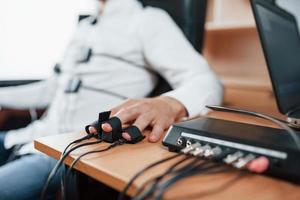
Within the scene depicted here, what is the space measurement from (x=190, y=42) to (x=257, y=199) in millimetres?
758

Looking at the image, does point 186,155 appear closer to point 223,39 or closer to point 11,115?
point 11,115

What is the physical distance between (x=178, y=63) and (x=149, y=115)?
1.05 ft

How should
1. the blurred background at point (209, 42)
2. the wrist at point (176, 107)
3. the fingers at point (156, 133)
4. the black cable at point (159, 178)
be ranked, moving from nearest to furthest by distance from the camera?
1. the black cable at point (159, 178)
2. the fingers at point (156, 133)
3. the wrist at point (176, 107)
4. the blurred background at point (209, 42)

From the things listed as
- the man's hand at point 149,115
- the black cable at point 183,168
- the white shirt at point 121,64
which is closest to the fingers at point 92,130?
the man's hand at point 149,115

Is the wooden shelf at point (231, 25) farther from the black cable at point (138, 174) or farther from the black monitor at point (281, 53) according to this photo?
the black cable at point (138, 174)

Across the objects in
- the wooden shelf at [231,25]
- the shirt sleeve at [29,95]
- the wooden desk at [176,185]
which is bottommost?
the shirt sleeve at [29,95]

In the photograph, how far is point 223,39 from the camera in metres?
1.59

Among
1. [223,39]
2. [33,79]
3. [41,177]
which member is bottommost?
[41,177]

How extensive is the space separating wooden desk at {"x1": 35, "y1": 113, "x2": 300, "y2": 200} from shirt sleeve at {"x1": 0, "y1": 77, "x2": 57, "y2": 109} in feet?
2.75

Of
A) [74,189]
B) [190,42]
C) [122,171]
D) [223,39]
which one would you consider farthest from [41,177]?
[223,39]

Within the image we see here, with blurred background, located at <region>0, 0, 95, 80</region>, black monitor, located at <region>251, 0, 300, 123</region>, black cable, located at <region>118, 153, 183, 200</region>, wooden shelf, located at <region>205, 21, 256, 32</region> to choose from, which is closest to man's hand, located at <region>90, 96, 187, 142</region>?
black cable, located at <region>118, 153, 183, 200</region>

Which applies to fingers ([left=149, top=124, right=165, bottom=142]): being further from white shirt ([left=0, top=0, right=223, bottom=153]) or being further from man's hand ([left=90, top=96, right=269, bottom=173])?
white shirt ([left=0, top=0, right=223, bottom=153])

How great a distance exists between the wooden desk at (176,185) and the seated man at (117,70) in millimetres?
282

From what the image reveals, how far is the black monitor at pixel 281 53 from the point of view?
2.15 ft
